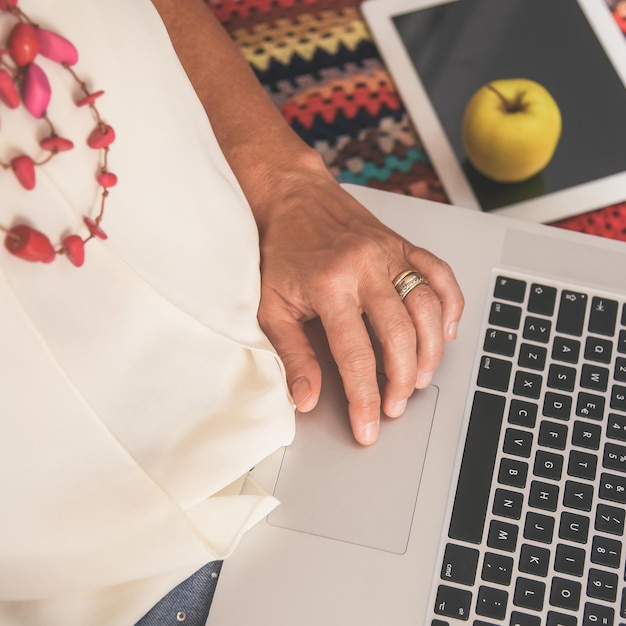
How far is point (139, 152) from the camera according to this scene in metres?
0.53

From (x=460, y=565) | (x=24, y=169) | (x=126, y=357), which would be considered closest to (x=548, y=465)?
(x=460, y=565)

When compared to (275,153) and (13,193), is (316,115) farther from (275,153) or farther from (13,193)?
(13,193)

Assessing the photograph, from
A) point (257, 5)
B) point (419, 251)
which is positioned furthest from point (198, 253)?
point (257, 5)

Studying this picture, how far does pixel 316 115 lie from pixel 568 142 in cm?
26

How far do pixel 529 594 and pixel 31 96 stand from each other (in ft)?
1.59

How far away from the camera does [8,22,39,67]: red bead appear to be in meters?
0.43

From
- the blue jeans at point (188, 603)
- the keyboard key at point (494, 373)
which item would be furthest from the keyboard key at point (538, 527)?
the blue jeans at point (188, 603)

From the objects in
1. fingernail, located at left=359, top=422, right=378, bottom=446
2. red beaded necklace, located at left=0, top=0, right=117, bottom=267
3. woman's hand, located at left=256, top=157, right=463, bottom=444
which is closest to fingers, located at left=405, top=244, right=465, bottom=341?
woman's hand, located at left=256, top=157, right=463, bottom=444

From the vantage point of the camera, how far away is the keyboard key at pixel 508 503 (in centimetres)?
61

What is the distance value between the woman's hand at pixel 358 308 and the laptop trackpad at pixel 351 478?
0.02 m

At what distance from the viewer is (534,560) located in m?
0.59

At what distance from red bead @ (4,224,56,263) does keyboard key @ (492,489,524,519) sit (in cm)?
38

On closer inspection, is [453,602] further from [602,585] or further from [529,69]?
[529,69]

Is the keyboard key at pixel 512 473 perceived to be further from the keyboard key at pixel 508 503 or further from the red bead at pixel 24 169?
the red bead at pixel 24 169
